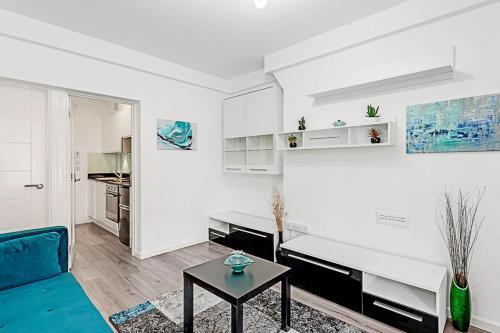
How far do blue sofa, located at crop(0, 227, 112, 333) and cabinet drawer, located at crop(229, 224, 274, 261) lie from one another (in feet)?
7.20

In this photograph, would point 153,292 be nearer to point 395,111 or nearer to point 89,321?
point 89,321

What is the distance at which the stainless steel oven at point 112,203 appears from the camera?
4.62 meters

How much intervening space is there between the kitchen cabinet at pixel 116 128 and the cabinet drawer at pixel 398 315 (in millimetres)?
4105

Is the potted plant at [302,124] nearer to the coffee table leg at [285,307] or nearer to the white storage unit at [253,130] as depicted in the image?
the white storage unit at [253,130]

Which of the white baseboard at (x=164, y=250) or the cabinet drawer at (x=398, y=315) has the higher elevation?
the cabinet drawer at (x=398, y=315)

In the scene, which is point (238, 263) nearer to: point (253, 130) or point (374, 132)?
point (374, 132)

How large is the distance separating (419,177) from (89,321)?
2.77 metres

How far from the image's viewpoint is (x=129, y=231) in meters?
4.06

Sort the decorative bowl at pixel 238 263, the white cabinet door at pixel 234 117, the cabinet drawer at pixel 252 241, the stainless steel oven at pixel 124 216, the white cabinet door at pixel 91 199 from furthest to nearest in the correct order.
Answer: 1. the white cabinet door at pixel 91 199
2. the white cabinet door at pixel 234 117
3. the stainless steel oven at pixel 124 216
4. the cabinet drawer at pixel 252 241
5. the decorative bowl at pixel 238 263

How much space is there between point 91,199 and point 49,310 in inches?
181

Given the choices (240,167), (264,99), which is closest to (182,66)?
(264,99)

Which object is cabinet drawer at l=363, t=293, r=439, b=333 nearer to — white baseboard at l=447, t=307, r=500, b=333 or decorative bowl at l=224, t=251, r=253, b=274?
white baseboard at l=447, t=307, r=500, b=333

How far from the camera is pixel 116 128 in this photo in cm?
518

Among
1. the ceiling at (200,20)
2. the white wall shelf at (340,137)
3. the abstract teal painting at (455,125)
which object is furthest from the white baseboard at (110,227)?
the abstract teal painting at (455,125)
